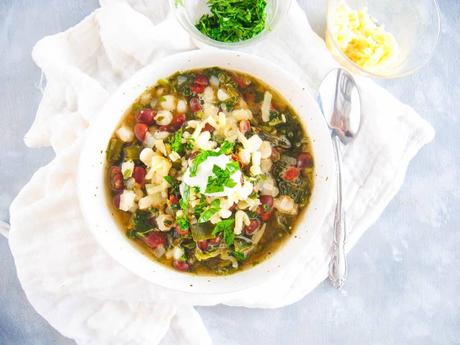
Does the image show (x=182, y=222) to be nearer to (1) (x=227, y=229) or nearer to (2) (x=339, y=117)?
(1) (x=227, y=229)

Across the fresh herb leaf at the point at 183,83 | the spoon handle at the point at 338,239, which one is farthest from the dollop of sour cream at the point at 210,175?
the spoon handle at the point at 338,239

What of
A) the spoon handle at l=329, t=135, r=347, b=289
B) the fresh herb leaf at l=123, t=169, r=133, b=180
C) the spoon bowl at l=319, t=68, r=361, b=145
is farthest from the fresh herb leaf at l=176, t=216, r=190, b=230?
the spoon bowl at l=319, t=68, r=361, b=145

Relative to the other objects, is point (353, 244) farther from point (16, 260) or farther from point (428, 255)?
point (16, 260)

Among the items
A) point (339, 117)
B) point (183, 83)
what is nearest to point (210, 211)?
point (183, 83)

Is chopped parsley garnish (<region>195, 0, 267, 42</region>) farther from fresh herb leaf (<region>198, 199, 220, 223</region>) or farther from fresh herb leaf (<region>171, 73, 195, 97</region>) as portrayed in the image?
fresh herb leaf (<region>198, 199, 220, 223</region>)

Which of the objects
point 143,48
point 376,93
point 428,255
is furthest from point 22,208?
point 428,255

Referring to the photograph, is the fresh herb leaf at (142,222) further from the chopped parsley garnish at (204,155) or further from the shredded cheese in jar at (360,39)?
the shredded cheese in jar at (360,39)
